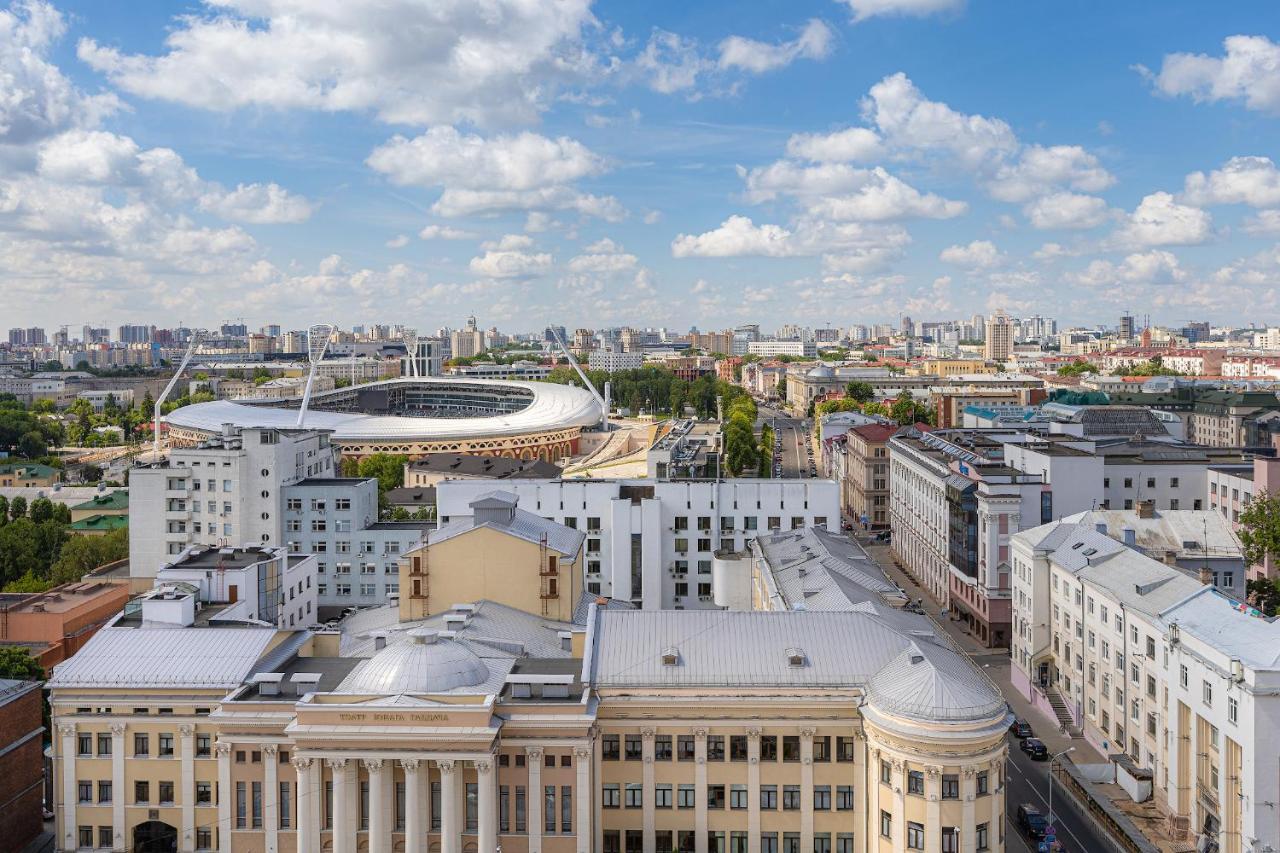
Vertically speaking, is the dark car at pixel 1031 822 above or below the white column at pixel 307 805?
below

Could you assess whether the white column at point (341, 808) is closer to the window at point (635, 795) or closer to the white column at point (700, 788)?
the window at point (635, 795)

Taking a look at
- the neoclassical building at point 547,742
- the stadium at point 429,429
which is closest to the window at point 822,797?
the neoclassical building at point 547,742

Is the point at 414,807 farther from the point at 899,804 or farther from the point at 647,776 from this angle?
the point at 899,804

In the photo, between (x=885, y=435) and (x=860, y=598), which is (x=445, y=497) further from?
(x=885, y=435)

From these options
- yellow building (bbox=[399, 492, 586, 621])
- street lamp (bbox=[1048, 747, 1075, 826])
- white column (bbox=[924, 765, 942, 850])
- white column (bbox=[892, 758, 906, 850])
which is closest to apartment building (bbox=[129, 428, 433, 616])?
yellow building (bbox=[399, 492, 586, 621])

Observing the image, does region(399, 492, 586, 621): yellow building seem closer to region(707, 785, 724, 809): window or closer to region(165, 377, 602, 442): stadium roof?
region(707, 785, 724, 809): window
